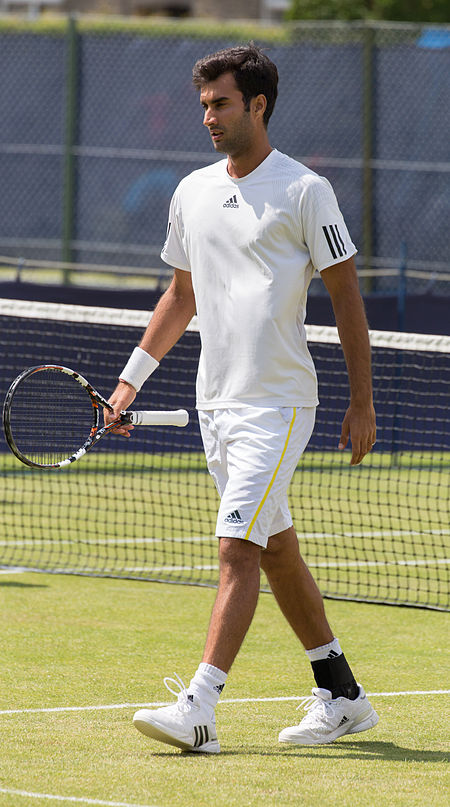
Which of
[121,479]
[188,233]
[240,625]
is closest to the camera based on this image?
[240,625]

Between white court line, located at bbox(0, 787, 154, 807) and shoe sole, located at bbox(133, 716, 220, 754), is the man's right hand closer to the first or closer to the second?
shoe sole, located at bbox(133, 716, 220, 754)

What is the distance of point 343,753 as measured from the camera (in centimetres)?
479

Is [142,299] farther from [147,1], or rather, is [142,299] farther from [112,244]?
[147,1]

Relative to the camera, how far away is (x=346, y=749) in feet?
15.9

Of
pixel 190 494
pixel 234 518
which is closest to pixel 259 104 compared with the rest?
pixel 234 518

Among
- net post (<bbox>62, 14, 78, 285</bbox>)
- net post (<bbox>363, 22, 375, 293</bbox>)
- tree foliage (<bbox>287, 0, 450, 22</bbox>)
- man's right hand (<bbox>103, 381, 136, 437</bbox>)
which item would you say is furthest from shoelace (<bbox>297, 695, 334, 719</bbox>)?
tree foliage (<bbox>287, 0, 450, 22</bbox>)

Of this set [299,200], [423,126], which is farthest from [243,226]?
[423,126]

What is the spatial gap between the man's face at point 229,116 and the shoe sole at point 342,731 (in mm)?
1882

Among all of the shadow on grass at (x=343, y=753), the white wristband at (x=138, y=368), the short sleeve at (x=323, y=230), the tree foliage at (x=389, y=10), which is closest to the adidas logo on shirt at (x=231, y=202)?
the short sleeve at (x=323, y=230)

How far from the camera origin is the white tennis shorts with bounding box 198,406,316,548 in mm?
4734

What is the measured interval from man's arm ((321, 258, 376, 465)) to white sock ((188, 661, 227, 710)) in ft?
2.70

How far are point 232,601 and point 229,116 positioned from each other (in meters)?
1.54

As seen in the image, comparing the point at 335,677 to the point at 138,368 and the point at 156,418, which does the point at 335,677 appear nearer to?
the point at 156,418

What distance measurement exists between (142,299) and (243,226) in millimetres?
8194
